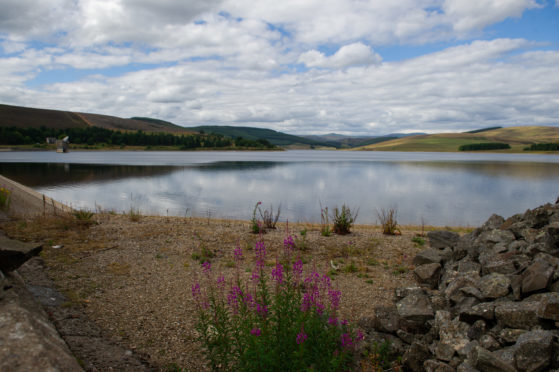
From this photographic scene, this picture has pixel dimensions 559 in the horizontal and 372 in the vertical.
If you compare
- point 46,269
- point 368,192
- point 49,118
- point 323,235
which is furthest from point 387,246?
point 49,118

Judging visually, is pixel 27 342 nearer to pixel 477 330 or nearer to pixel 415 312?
pixel 415 312

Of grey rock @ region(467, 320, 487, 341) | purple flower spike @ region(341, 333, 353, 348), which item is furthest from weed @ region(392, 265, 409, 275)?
purple flower spike @ region(341, 333, 353, 348)

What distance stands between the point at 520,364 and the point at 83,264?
→ 322 inches

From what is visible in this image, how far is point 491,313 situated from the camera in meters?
4.15

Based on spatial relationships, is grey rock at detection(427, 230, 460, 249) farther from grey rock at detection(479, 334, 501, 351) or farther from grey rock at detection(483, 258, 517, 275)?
grey rock at detection(479, 334, 501, 351)

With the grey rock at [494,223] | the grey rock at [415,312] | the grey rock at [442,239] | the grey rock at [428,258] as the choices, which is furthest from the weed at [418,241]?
the grey rock at [415,312]

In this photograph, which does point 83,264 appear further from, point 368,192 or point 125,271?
point 368,192

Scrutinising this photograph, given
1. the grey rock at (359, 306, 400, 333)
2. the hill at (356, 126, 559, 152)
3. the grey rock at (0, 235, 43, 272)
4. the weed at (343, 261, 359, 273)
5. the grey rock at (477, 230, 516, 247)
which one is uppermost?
the hill at (356, 126, 559, 152)

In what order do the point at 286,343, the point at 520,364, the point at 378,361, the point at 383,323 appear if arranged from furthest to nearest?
1. the point at 383,323
2. the point at 378,361
3. the point at 286,343
4. the point at 520,364

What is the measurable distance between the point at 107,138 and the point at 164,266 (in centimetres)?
13610

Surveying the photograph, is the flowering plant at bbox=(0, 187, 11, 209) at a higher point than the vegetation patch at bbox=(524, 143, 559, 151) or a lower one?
lower

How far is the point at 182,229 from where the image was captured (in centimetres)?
1119

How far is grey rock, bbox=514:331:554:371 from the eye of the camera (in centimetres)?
324

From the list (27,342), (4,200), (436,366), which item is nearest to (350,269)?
(436,366)
